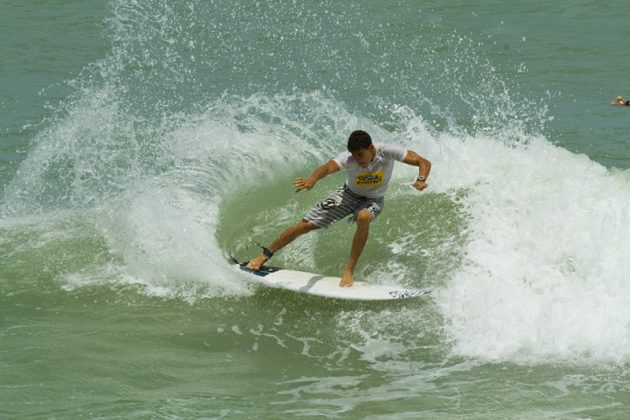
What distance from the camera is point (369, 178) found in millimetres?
9562

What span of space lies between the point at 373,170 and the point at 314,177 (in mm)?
720

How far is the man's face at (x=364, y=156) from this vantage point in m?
9.10

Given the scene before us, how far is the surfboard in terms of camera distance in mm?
9211

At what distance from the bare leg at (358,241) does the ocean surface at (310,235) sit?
0.91 feet

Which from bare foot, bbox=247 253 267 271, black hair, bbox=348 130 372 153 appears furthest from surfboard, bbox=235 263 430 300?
black hair, bbox=348 130 372 153

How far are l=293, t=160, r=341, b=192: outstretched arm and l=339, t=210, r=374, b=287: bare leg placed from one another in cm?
58

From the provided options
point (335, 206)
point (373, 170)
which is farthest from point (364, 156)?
point (335, 206)

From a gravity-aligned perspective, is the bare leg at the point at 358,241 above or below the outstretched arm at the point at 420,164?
below

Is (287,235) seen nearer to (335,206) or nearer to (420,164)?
(335,206)

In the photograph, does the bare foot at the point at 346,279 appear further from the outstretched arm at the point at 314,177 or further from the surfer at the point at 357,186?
the outstretched arm at the point at 314,177

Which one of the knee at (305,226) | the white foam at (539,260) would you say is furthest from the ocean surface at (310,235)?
the knee at (305,226)

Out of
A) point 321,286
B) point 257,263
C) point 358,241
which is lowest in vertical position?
point 321,286

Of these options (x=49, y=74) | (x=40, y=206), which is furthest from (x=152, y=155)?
(x=49, y=74)

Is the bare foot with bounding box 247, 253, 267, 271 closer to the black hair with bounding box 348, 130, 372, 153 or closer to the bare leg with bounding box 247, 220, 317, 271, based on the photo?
the bare leg with bounding box 247, 220, 317, 271
